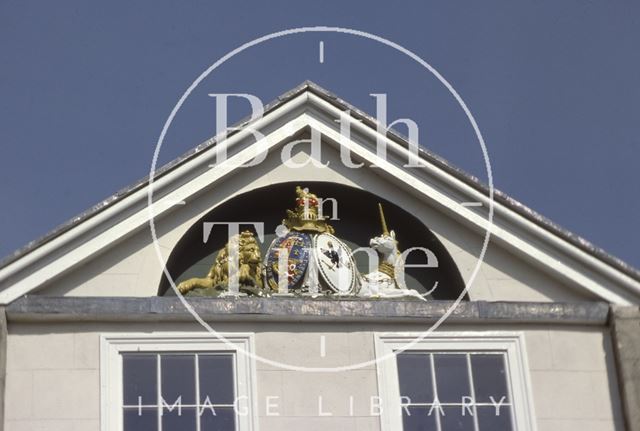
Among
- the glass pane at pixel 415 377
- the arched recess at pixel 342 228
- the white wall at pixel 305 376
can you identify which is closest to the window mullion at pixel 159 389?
the white wall at pixel 305 376

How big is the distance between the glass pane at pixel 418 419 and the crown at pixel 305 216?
2702mm

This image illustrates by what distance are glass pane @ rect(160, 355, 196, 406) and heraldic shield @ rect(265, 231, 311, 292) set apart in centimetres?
151

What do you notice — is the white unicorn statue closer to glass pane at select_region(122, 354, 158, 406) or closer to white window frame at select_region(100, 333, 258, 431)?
white window frame at select_region(100, 333, 258, 431)

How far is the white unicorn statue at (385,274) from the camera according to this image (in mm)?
21984

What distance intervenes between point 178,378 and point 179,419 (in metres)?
0.51

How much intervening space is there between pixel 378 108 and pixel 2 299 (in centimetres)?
540

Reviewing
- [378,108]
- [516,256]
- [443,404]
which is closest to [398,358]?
[443,404]

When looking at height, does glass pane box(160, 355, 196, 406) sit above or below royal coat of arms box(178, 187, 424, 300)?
below

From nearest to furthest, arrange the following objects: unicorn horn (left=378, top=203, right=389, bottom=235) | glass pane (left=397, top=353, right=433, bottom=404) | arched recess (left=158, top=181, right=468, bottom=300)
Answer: glass pane (left=397, top=353, right=433, bottom=404), arched recess (left=158, top=181, right=468, bottom=300), unicorn horn (left=378, top=203, right=389, bottom=235)

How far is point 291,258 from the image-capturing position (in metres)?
22.1

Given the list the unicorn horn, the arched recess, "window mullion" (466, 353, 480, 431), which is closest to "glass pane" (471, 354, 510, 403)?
"window mullion" (466, 353, 480, 431)

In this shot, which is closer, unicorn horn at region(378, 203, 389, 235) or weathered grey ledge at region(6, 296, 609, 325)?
weathered grey ledge at region(6, 296, 609, 325)

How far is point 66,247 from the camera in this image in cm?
2133

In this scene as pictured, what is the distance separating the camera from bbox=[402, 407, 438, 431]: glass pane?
68.7 ft
